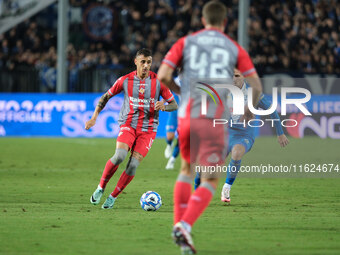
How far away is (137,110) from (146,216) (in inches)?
65.3

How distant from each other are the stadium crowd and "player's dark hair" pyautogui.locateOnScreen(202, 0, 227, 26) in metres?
16.6

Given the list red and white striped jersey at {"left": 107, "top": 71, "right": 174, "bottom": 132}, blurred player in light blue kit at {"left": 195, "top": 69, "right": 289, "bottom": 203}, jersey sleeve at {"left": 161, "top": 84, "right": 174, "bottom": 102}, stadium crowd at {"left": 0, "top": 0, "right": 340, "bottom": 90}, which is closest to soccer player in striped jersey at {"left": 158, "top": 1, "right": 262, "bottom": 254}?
red and white striped jersey at {"left": 107, "top": 71, "right": 174, "bottom": 132}

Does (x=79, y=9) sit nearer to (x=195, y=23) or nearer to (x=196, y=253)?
(x=195, y=23)

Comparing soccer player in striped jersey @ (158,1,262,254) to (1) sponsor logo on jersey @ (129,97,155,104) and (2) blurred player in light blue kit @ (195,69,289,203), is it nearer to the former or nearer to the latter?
(1) sponsor logo on jersey @ (129,97,155,104)

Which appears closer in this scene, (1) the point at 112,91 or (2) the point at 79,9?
(1) the point at 112,91

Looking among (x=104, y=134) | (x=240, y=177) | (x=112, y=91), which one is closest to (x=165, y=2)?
(x=104, y=134)

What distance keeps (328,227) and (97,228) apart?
2.48 metres

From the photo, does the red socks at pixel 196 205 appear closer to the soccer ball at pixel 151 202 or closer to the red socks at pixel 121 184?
the soccer ball at pixel 151 202

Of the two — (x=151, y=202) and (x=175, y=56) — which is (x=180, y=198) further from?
(x=151, y=202)

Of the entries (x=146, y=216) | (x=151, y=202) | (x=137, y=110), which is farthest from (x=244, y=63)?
(x=137, y=110)

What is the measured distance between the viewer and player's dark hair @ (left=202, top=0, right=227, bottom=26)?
608 centimetres

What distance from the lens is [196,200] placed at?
232 inches

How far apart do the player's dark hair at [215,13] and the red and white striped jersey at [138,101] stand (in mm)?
3335

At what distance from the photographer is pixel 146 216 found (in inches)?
327
